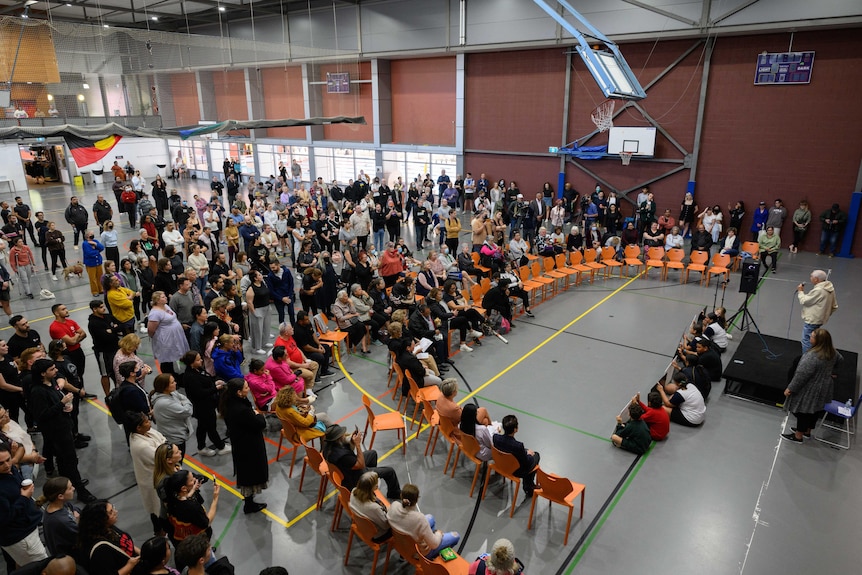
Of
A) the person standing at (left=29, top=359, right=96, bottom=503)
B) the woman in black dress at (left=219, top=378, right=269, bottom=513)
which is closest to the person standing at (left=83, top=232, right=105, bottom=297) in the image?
the person standing at (left=29, top=359, right=96, bottom=503)

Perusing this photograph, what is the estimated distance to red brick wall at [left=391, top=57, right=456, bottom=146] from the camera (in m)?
24.1

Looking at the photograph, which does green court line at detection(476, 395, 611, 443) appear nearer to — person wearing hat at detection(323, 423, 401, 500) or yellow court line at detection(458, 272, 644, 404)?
yellow court line at detection(458, 272, 644, 404)

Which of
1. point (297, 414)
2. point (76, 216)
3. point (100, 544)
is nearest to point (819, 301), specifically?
point (297, 414)

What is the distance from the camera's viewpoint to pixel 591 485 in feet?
21.0

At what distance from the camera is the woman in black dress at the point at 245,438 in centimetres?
541

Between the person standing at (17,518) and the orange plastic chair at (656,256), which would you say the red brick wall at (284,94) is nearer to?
the orange plastic chair at (656,256)

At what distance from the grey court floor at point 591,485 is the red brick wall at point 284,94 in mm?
22632

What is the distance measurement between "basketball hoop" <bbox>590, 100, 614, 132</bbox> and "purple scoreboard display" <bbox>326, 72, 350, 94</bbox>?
12817mm

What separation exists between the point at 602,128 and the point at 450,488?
16231 mm

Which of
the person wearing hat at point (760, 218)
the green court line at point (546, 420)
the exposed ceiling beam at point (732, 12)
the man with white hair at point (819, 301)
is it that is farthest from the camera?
the person wearing hat at point (760, 218)

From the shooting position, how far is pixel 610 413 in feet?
26.3

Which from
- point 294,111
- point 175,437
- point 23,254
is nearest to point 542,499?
point 175,437

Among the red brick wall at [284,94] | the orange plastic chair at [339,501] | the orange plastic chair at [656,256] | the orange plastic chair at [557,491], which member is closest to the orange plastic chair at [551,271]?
the orange plastic chair at [656,256]

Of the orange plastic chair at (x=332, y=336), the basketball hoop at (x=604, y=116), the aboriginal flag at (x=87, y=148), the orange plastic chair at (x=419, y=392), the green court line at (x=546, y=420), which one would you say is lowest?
the green court line at (x=546, y=420)
